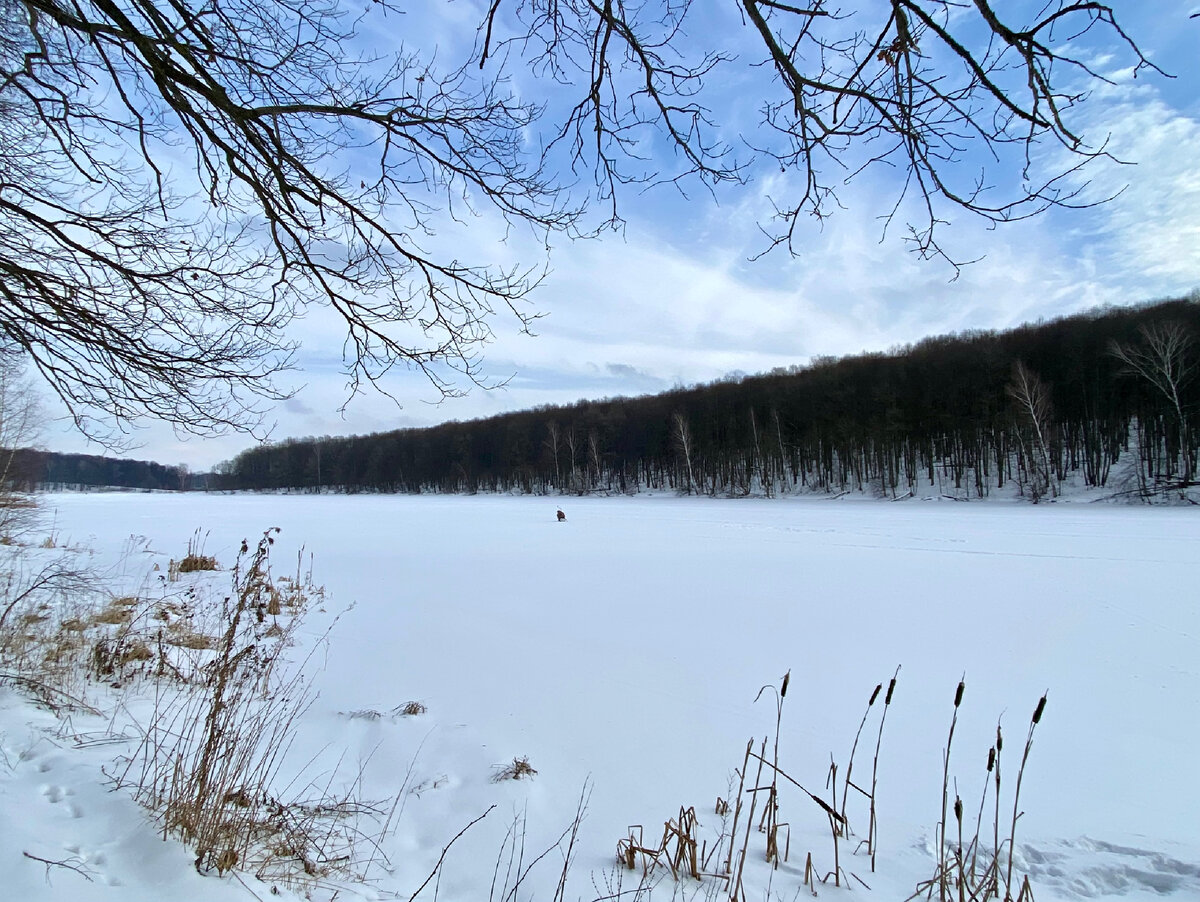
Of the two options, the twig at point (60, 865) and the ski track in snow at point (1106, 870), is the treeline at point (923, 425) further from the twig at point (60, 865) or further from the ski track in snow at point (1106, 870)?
the twig at point (60, 865)

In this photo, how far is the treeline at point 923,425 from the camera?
2922 cm

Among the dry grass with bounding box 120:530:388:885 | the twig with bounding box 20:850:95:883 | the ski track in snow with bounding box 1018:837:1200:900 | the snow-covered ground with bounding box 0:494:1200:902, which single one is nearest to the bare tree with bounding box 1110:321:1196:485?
the snow-covered ground with bounding box 0:494:1200:902

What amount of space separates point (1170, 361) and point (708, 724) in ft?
117

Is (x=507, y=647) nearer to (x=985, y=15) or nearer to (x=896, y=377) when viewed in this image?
(x=985, y=15)

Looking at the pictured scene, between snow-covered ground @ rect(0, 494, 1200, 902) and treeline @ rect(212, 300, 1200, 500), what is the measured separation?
25313mm

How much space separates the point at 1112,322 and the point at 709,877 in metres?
43.7

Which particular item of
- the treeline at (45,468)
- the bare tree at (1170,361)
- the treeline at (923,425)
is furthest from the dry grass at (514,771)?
the bare tree at (1170,361)

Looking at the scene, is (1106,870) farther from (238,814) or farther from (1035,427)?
(1035,427)

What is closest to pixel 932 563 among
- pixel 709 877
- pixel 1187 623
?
pixel 1187 623

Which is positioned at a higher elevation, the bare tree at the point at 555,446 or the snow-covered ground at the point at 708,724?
the bare tree at the point at 555,446

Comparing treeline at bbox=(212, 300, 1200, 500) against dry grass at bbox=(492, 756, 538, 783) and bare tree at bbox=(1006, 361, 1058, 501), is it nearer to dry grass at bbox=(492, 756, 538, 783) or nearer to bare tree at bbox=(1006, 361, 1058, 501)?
bare tree at bbox=(1006, 361, 1058, 501)

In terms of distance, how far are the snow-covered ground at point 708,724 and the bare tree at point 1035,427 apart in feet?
71.7

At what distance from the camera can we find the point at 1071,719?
4.05 m

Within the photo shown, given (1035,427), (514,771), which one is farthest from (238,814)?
(1035,427)
